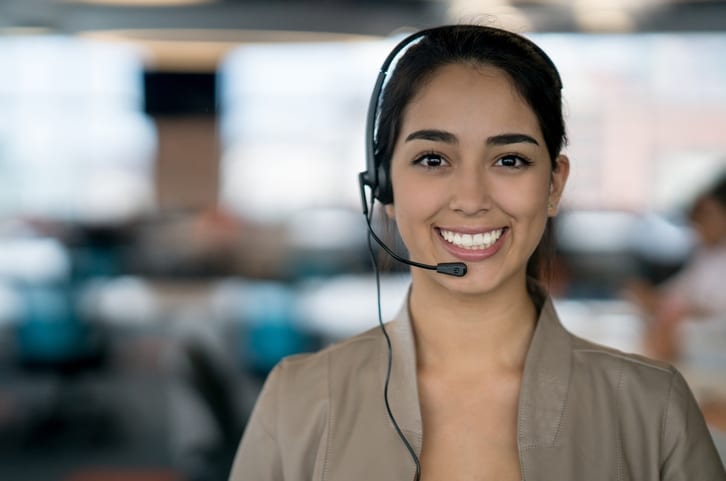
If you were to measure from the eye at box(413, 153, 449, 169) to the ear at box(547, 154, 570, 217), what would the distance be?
0.17 metres

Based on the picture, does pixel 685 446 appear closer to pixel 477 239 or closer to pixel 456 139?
pixel 477 239

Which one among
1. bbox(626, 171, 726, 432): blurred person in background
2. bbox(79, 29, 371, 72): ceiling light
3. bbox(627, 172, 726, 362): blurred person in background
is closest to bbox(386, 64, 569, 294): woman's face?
bbox(626, 171, 726, 432): blurred person in background

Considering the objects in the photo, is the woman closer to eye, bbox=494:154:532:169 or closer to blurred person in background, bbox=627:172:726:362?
eye, bbox=494:154:532:169

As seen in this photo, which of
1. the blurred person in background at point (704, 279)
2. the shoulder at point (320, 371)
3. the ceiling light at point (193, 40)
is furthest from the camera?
the ceiling light at point (193, 40)

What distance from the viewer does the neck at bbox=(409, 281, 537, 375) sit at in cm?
134

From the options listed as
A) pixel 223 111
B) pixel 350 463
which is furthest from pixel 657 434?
pixel 223 111

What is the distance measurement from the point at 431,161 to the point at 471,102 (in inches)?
3.7

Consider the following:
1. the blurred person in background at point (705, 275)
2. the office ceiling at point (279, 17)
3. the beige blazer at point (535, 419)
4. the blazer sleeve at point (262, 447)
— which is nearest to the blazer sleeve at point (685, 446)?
the beige blazer at point (535, 419)

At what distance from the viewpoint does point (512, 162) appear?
1296mm

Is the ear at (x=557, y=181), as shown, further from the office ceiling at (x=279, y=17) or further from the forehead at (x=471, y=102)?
the office ceiling at (x=279, y=17)

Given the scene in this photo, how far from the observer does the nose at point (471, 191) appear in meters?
1.25

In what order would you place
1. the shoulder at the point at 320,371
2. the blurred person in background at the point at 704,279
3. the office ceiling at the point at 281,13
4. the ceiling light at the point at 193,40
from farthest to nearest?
the ceiling light at the point at 193,40, the office ceiling at the point at 281,13, the blurred person in background at the point at 704,279, the shoulder at the point at 320,371

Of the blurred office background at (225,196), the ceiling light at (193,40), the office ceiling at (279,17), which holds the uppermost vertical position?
the office ceiling at (279,17)

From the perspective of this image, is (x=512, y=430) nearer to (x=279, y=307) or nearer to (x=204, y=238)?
(x=279, y=307)
